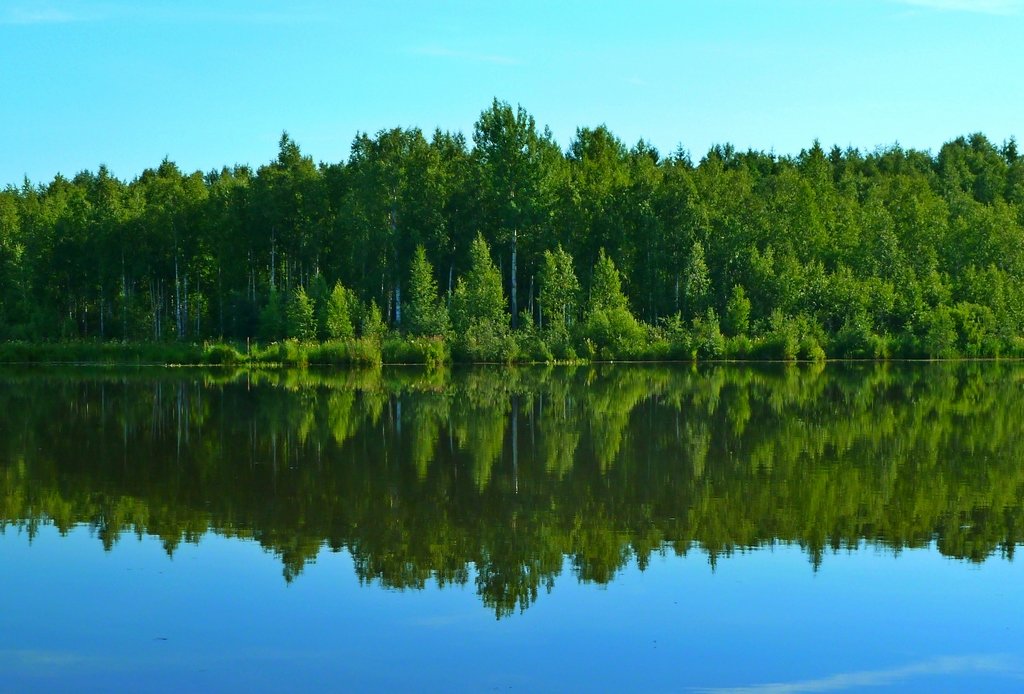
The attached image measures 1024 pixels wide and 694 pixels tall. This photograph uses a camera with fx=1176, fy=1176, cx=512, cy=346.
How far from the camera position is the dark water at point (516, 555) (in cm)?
921

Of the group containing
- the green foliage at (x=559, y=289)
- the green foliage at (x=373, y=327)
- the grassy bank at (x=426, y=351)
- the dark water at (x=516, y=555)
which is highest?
the green foliage at (x=559, y=289)

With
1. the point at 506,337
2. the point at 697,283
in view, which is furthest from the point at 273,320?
the point at 697,283

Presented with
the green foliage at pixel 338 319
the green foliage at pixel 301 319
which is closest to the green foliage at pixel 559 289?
the green foliage at pixel 338 319

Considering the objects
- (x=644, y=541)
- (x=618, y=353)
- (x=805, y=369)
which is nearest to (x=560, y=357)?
(x=618, y=353)

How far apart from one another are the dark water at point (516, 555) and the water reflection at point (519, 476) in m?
A: 0.07

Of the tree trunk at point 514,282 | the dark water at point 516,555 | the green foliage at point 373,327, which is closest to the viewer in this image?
the dark water at point 516,555

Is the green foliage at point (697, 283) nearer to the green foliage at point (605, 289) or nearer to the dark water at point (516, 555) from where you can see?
the green foliage at point (605, 289)

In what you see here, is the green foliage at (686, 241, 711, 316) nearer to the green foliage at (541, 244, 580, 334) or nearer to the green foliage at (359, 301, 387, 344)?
the green foliage at (541, 244, 580, 334)

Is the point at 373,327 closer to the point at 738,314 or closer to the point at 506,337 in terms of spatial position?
the point at 506,337

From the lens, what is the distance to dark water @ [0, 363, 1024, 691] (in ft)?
30.2

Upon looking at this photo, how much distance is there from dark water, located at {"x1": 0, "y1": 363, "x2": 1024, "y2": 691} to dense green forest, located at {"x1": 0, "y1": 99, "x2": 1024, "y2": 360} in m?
34.5

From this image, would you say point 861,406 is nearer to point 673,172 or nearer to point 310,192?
point 673,172

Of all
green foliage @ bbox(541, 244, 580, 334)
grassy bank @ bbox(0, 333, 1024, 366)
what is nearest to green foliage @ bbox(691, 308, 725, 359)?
grassy bank @ bbox(0, 333, 1024, 366)

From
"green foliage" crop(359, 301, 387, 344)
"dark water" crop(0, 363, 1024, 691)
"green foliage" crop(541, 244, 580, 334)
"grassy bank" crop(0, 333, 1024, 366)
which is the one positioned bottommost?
"dark water" crop(0, 363, 1024, 691)
